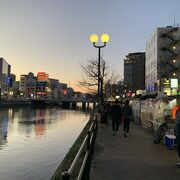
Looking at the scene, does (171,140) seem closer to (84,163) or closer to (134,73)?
(84,163)

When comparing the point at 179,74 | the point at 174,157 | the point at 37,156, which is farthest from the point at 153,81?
the point at 174,157

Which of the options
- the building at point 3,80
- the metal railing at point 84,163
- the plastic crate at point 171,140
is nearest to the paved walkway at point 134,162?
the plastic crate at point 171,140

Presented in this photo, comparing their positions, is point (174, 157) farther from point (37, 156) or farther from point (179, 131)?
point (37, 156)

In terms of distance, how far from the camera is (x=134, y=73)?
156000 millimetres

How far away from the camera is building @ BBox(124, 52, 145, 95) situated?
124131 mm

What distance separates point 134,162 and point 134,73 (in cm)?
14732

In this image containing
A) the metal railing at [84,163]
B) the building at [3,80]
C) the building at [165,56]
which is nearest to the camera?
the metal railing at [84,163]

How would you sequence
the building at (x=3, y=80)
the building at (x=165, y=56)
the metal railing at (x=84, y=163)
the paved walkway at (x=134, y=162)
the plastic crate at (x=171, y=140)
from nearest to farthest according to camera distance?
the metal railing at (x=84, y=163) → the paved walkway at (x=134, y=162) → the plastic crate at (x=171, y=140) → the building at (x=165, y=56) → the building at (x=3, y=80)

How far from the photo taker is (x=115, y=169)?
926cm

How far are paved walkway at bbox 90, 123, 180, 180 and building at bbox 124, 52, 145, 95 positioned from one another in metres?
98.4

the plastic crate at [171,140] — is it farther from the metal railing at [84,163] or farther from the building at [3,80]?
the building at [3,80]

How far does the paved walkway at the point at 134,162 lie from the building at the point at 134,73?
98435 millimetres

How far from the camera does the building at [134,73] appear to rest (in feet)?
407

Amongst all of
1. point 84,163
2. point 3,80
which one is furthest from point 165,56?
point 3,80
